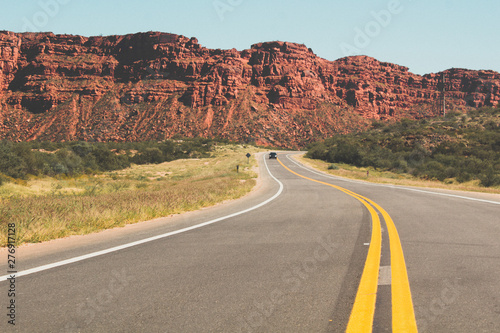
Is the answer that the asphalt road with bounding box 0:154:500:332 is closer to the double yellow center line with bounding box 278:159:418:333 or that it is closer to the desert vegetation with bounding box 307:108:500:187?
the double yellow center line with bounding box 278:159:418:333

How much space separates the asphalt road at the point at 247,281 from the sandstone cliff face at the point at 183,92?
10522 cm

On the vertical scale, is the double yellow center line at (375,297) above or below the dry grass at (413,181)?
above

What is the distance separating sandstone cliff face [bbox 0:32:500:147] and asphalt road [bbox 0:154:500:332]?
105221 millimetres

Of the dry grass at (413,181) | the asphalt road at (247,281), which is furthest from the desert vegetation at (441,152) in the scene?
the asphalt road at (247,281)

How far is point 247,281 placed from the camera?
11.8 ft

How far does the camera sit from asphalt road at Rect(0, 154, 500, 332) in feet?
8.83

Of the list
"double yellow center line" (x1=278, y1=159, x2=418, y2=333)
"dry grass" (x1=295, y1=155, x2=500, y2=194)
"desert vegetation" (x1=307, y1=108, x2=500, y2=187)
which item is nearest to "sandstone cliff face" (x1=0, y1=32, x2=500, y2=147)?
"desert vegetation" (x1=307, y1=108, x2=500, y2=187)

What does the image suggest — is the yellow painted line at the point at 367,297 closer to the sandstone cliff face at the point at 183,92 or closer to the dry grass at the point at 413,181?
the dry grass at the point at 413,181

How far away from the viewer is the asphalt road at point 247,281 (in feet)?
8.83

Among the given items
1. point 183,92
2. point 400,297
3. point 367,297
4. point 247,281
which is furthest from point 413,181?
point 183,92

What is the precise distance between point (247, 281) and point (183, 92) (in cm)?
12977

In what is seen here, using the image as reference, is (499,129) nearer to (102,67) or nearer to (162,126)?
(162,126)

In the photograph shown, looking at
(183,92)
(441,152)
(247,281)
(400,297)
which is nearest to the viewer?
(400,297)

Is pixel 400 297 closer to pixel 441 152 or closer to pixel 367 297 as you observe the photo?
pixel 367 297
